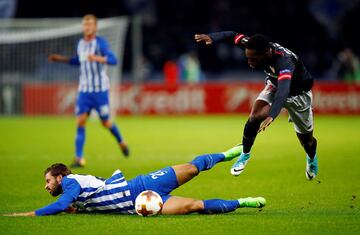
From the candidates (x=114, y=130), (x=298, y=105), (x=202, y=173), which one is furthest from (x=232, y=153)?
(x=114, y=130)

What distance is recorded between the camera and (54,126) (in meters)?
25.1

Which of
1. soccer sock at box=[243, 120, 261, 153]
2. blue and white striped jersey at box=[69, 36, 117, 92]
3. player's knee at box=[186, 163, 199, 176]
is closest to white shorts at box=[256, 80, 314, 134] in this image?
soccer sock at box=[243, 120, 261, 153]

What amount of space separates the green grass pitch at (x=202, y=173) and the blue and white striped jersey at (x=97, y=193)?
0.39ft

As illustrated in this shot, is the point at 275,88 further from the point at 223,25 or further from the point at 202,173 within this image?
the point at 223,25

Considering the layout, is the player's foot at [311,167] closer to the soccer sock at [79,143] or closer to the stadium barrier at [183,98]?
the soccer sock at [79,143]

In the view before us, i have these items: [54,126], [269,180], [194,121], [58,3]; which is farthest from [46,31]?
[269,180]

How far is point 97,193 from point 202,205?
1.11 meters

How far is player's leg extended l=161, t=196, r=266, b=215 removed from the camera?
888 centimetres

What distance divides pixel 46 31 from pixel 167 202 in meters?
17.8

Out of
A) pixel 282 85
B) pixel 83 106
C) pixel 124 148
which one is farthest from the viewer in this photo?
pixel 124 148

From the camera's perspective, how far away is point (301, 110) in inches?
446

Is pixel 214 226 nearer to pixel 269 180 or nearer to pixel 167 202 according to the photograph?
pixel 167 202

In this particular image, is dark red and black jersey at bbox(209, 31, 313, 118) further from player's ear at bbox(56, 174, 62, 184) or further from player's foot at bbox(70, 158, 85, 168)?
player's foot at bbox(70, 158, 85, 168)

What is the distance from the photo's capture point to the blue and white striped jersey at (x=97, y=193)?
8.70 meters
